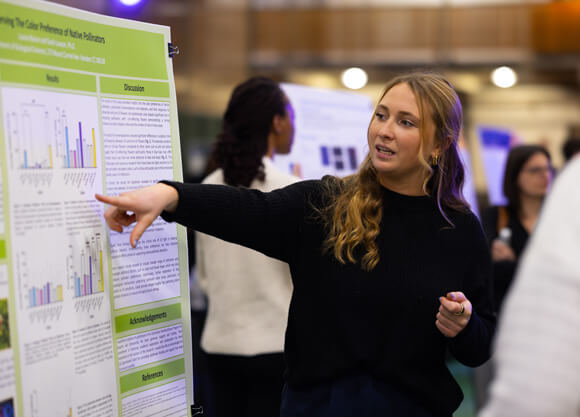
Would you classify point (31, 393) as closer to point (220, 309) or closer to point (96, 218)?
point (96, 218)

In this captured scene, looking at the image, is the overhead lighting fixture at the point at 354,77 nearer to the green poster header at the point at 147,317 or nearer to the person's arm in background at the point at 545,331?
the green poster header at the point at 147,317

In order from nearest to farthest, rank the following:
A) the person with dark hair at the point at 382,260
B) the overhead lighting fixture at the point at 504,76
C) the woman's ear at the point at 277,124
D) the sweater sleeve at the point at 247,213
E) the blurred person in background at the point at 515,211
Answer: the sweater sleeve at the point at 247,213, the person with dark hair at the point at 382,260, the woman's ear at the point at 277,124, the blurred person in background at the point at 515,211, the overhead lighting fixture at the point at 504,76

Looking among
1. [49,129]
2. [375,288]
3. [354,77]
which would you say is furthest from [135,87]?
[354,77]

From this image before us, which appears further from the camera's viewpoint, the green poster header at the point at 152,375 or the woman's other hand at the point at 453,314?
the green poster header at the point at 152,375

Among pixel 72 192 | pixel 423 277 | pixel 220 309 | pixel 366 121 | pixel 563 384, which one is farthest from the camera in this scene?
pixel 366 121

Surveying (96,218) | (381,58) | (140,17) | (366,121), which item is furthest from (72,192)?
(381,58)

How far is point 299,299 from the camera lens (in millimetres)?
1793

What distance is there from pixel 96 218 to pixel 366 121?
2.26 m

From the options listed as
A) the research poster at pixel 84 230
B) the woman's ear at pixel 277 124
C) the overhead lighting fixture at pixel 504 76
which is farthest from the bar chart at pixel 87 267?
the overhead lighting fixture at pixel 504 76

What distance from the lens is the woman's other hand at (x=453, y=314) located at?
64.1 inches

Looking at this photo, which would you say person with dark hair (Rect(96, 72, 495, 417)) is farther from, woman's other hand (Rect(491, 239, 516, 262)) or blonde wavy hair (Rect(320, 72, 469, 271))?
woman's other hand (Rect(491, 239, 516, 262))

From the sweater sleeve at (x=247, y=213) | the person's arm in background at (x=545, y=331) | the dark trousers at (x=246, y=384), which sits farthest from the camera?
the dark trousers at (x=246, y=384)

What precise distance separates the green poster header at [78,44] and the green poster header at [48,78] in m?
0.02

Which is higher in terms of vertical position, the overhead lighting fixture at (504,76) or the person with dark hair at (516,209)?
the overhead lighting fixture at (504,76)
